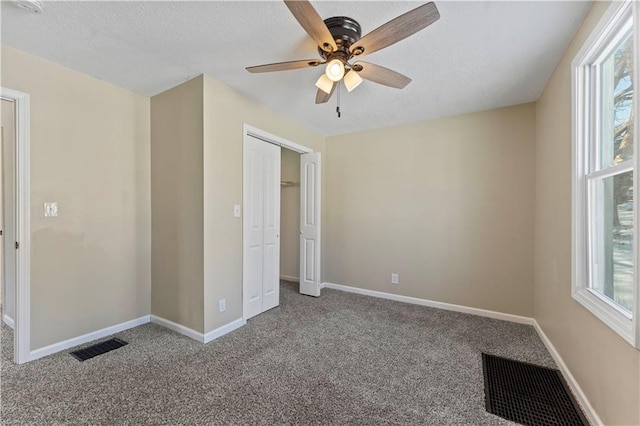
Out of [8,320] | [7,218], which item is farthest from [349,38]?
[8,320]

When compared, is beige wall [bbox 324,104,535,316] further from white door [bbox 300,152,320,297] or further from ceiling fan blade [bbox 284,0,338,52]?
ceiling fan blade [bbox 284,0,338,52]

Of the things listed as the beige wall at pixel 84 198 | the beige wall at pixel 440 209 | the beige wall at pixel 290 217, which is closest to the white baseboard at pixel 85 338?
the beige wall at pixel 84 198

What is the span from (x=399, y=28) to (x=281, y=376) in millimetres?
2416

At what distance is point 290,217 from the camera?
5.00 meters

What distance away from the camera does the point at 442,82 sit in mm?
2682

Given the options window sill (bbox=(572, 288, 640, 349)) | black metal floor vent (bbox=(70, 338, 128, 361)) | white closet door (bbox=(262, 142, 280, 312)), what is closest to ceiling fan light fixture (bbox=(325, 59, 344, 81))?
white closet door (bbox=(262, 142, 280, 312))

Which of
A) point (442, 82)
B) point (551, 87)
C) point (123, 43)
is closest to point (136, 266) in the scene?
point (123, 43)

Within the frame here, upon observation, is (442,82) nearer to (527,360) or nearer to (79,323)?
(527,360)

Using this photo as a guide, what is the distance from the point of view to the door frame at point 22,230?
2281 mm

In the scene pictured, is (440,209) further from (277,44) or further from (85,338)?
(85,338)

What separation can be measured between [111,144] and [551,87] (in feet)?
13.8

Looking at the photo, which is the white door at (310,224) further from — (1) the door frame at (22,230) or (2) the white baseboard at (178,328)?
(1) the door frame at (22,230)

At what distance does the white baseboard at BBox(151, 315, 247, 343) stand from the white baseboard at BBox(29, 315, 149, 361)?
0.17 m

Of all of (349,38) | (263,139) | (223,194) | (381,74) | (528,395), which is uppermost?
(349,38)
